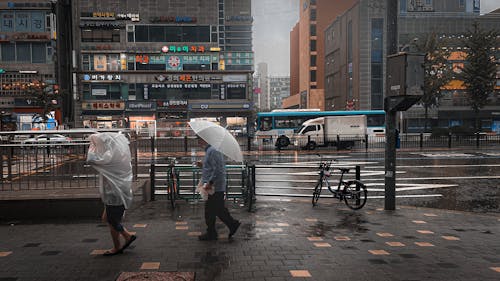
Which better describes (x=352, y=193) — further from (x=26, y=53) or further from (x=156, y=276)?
(x=26, y=53)

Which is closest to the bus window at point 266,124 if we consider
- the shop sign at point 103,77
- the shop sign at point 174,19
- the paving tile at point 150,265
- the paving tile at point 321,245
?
the shop sign at point 174,19

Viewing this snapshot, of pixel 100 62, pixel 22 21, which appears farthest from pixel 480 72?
pixel 22 21

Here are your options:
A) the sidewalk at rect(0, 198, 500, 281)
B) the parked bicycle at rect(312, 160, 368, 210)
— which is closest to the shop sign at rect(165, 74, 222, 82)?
the parked bicycle at rect(312, 160, 368, 210)

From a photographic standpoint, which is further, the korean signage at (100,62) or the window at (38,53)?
the korean signage at (100,62)

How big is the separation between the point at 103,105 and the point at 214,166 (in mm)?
53270

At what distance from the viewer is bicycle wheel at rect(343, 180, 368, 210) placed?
960cm

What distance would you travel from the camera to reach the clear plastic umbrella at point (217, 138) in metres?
6.62

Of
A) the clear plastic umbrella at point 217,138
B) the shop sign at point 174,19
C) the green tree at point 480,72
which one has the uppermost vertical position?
the shop sign at point 174,19

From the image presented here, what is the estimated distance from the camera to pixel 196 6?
57.7 m

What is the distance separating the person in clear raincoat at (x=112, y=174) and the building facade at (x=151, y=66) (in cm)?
4965

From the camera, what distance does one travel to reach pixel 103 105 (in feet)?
184

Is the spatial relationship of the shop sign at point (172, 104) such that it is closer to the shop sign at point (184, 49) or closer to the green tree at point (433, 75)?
the shop sign at point (184, 49)

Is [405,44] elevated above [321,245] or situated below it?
above

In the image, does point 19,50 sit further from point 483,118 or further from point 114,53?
point 483,118
